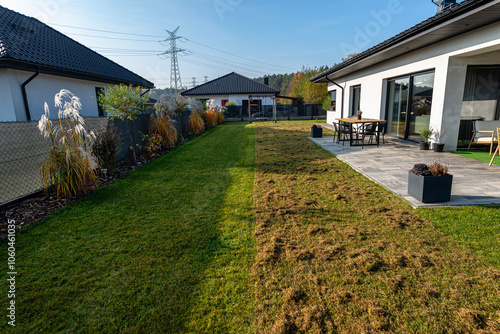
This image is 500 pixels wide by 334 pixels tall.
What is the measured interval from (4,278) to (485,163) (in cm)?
805

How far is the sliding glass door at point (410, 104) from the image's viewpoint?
7.63 meters

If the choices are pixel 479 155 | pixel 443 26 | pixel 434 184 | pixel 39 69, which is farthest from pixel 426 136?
pixel 39 69

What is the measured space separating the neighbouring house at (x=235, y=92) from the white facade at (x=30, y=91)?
67.4 ft

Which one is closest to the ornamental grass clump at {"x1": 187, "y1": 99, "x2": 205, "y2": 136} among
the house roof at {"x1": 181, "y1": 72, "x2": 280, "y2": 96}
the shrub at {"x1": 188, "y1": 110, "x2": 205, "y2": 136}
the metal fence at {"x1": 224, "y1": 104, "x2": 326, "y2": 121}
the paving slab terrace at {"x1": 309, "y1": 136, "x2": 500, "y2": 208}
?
the shrub at {"x1": 188, "y1": 110, "x2": 205, "y2": 136}

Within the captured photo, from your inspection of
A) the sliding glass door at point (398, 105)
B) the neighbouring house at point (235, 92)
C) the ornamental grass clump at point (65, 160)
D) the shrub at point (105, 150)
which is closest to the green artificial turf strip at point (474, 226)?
the ornamental grass clump at point (65, 160)

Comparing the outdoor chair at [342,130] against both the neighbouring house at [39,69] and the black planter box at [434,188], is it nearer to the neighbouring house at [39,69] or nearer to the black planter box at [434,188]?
the black planter box at [434,188]

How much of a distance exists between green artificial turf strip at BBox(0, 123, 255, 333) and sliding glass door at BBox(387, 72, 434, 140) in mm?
6599

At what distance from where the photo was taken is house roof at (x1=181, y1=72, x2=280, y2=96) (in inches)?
1176

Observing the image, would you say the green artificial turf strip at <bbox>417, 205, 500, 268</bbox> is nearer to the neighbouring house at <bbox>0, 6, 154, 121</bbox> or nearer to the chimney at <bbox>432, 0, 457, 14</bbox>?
the chimney at <bbox>432, 0, 457, 14</bbox>

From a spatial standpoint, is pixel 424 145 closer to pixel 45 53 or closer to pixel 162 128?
pixel 162 128

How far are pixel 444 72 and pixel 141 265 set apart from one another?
8.15 meters

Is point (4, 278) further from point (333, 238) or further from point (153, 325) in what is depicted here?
point (333, 238)

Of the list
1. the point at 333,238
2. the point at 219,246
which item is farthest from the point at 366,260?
the point at 219,246

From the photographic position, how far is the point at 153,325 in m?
1.80
